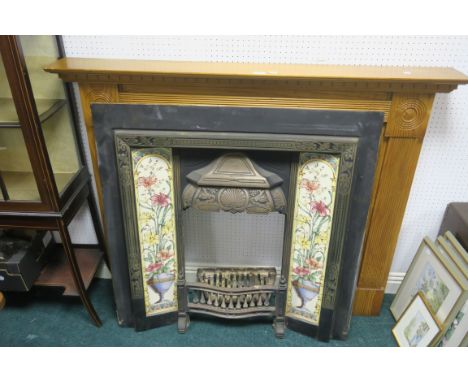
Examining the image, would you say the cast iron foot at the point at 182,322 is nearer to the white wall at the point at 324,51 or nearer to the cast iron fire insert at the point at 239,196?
the cast iron fire insert at the point at 239,196

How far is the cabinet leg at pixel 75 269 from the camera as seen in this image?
1.73m

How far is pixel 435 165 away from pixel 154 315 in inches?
59.7

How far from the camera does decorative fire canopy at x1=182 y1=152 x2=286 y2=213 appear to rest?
1660 mm

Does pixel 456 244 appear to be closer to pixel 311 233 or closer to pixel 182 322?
pixel 311 233

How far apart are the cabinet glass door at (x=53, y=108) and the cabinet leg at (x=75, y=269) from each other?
18 centimetres

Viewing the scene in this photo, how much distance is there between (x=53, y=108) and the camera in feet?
5.52

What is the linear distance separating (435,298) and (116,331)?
153 centimetres

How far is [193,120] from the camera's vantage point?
1.52 meters

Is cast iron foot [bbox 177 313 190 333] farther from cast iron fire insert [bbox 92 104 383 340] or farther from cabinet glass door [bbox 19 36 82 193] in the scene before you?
cabinet glass door [bbox 19 36 82 193]

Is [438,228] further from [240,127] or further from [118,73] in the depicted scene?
[118,73]

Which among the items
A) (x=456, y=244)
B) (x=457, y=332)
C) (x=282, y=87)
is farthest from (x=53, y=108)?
(x=457, y=332)

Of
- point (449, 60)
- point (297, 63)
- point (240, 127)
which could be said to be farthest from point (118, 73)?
point (449, 60)

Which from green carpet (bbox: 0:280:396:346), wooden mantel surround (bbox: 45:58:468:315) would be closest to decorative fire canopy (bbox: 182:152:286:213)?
wooden mantel surround (bbox: 45:58:468:315)

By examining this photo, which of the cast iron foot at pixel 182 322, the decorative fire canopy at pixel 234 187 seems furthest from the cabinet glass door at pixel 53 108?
the cast iron foot at pixel 182 322
